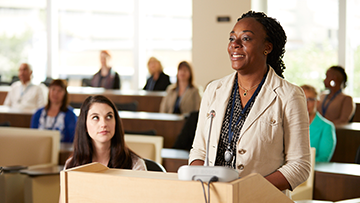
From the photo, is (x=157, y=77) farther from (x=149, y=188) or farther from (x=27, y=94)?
(x=149, y=188)

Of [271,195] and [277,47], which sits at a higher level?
[277,47]

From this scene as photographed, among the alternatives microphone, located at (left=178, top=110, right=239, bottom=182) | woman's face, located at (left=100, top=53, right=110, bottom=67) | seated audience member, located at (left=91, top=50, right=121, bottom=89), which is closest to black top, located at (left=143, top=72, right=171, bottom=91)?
seated audience member, located at (left=91, top=50, right=121, bottom=89)

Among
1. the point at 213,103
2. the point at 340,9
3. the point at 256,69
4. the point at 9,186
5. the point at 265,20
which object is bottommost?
the point at 9,186

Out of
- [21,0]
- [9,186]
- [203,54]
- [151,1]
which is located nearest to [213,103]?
[9,186]

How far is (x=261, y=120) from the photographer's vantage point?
1.39 metres

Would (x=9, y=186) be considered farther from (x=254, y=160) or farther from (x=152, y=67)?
(x=152, y=67)

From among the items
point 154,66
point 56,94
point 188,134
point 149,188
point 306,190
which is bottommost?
point 306,190

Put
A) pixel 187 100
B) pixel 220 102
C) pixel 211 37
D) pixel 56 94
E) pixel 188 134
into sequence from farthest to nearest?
1. pixel 211 37
2. pixel 187 100
3. pixel 56 94
4. pixel 188 134
5. pixel 220 102

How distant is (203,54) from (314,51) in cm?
225

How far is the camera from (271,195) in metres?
1.12

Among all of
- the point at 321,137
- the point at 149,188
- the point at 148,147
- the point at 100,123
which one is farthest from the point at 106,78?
the point at 149,188

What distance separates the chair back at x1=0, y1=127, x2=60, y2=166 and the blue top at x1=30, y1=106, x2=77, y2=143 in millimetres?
637

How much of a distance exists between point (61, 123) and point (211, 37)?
3444 mm

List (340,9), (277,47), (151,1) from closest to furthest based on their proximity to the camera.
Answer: (277,47)
(340,9)
(151,1)
